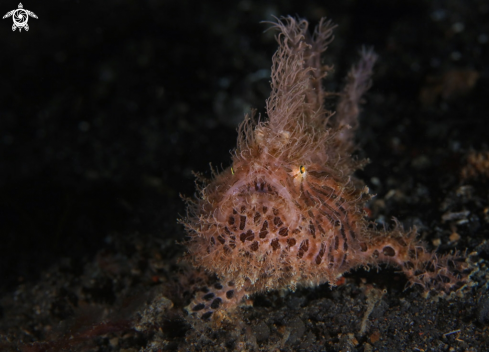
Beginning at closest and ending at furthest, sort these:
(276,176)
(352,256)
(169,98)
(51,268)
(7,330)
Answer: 1. (276,176)
2. (352,256)
3. (7,330)
4. (51,268)
5. (169,98)

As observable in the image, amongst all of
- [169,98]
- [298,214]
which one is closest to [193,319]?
[298,214]

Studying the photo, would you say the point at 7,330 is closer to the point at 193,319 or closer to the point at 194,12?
the point at 193,319

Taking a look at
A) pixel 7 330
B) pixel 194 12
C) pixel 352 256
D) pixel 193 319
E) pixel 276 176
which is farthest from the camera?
pixel 194 12

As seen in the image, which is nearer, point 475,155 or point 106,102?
point 475,155

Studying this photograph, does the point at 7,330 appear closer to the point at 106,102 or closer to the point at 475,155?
the point at 106,102

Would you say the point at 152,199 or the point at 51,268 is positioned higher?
the point at 152,199

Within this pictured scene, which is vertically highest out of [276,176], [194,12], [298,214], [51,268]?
[194,12]
